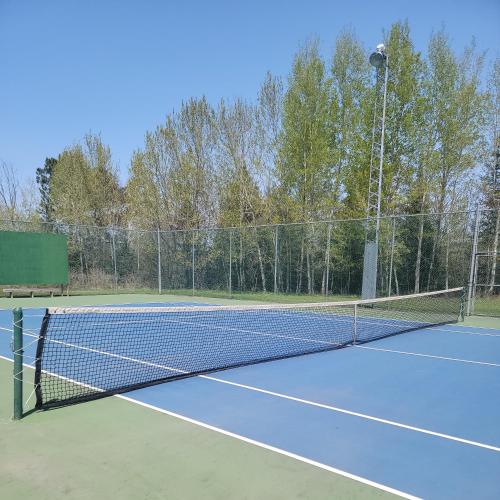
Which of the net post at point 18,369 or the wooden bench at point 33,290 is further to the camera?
the wooden bench at point 33,290

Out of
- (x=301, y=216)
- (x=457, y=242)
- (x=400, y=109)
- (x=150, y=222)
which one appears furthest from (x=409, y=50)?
(x=150, y=222)

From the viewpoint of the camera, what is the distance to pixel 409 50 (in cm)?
2155

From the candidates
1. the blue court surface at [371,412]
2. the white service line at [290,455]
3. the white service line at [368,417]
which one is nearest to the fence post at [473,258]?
the blue court surface at [371,412]

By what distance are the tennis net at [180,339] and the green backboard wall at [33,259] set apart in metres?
7.47

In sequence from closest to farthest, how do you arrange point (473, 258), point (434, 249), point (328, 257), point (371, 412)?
point (371, 412) < point (473, 258) < point (434, 249) < point (328, 257)

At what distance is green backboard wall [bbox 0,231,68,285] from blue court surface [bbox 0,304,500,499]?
1096 cm

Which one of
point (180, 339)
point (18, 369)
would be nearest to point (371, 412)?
point (18, 369)

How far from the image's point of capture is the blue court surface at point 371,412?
3.61 m

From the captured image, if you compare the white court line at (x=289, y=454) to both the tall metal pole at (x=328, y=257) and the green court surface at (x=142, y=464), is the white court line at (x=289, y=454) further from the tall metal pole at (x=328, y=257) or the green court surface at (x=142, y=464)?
the tall metal pole at (x=328, y=257)

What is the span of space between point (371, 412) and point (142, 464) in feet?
8.52

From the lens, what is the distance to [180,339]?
29.5ft

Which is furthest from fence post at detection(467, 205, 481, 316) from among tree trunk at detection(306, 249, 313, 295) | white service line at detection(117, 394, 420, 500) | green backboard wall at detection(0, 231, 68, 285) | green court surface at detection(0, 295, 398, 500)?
green backboard wall at detection(0, 231, 68, 285)

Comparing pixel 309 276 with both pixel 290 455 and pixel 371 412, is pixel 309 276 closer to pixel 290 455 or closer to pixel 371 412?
pixel 371 412

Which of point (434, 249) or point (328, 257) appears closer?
point (434, 249)
